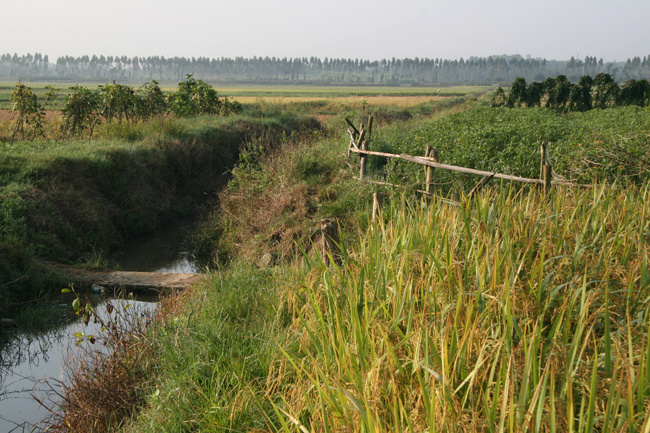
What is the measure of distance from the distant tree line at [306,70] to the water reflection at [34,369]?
511ft

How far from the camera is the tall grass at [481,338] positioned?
7.13 ft

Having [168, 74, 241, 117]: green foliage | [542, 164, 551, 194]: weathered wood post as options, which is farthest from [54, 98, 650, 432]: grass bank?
[168, 74, 241, 117]: green foliage

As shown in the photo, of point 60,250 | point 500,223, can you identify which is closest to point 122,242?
point 60,250

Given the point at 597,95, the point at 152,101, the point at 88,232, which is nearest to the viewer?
the point at 88,232

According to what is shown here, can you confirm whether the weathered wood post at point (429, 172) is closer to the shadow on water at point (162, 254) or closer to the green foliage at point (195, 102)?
the shadow on water at point (162, 254)

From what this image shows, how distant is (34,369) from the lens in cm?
607

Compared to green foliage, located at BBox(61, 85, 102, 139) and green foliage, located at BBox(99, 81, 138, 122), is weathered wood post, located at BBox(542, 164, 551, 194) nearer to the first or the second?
green foliage, located at BBox(61, 85, 102, 139)

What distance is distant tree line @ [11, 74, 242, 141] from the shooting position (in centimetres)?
1370

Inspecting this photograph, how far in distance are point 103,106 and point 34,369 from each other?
11.4 metres

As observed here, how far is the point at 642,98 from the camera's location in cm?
2948

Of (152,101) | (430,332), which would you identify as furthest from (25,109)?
(430,332)

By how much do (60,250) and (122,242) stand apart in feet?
6.65

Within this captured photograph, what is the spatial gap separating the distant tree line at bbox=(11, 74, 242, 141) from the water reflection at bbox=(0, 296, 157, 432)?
27.0 feet

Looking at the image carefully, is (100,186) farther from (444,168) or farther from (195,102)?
(195,102)
